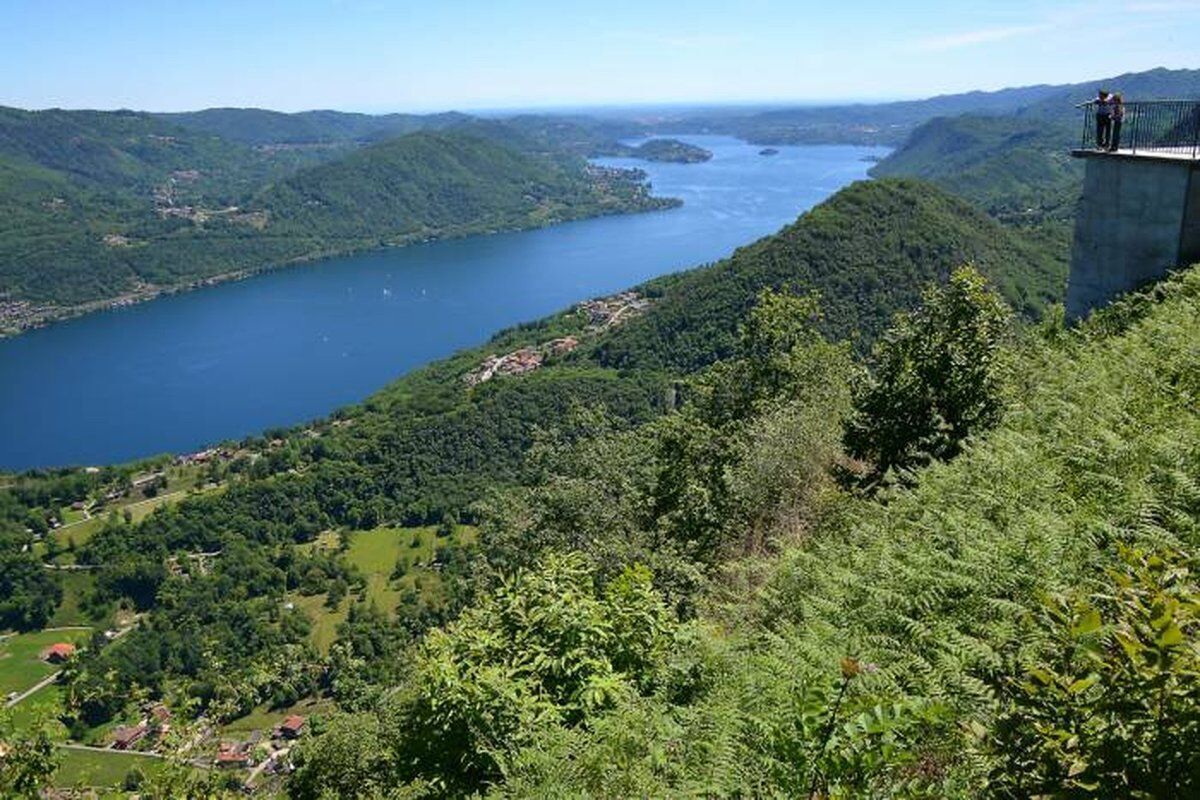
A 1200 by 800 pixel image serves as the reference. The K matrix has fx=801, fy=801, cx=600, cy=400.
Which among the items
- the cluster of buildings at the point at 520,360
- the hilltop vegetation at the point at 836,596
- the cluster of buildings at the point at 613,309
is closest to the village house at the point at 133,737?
the hilltop vegetation at the point at 836,596

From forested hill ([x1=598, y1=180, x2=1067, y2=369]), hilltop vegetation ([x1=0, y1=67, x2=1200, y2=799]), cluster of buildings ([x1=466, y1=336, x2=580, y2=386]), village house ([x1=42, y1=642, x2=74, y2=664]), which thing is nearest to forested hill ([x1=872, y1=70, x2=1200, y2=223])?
forested hill ([x1=598, y1=180, x2=1067, y2=369])

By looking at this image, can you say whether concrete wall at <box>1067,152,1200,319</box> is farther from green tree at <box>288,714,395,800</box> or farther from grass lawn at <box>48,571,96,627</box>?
grass lawn at <box>48,571,96,627</box>

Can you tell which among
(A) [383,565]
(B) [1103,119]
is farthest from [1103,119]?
(A) [383,565]

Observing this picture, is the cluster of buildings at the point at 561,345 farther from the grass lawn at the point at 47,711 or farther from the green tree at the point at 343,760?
the grass lawn at the point at 47,711

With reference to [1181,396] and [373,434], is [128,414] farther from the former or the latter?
[1181,396]

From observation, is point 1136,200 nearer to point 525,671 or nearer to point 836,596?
point 836,596

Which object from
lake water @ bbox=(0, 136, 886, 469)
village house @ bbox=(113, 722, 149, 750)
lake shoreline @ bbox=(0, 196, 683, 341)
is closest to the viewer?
village house @ bbox=(113, 722, 149, 750)

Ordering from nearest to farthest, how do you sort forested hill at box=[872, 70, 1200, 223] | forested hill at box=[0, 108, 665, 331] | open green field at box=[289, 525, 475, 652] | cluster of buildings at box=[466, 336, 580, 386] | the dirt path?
the dirt path
open green field at box=[289, 525, 475, 652]
cluster of buildings at box=[466, 336, 580, 386]
forested hill at box=[872, 70, 1200, 223]
forested hill at box=[0, 108, 665, 331]
